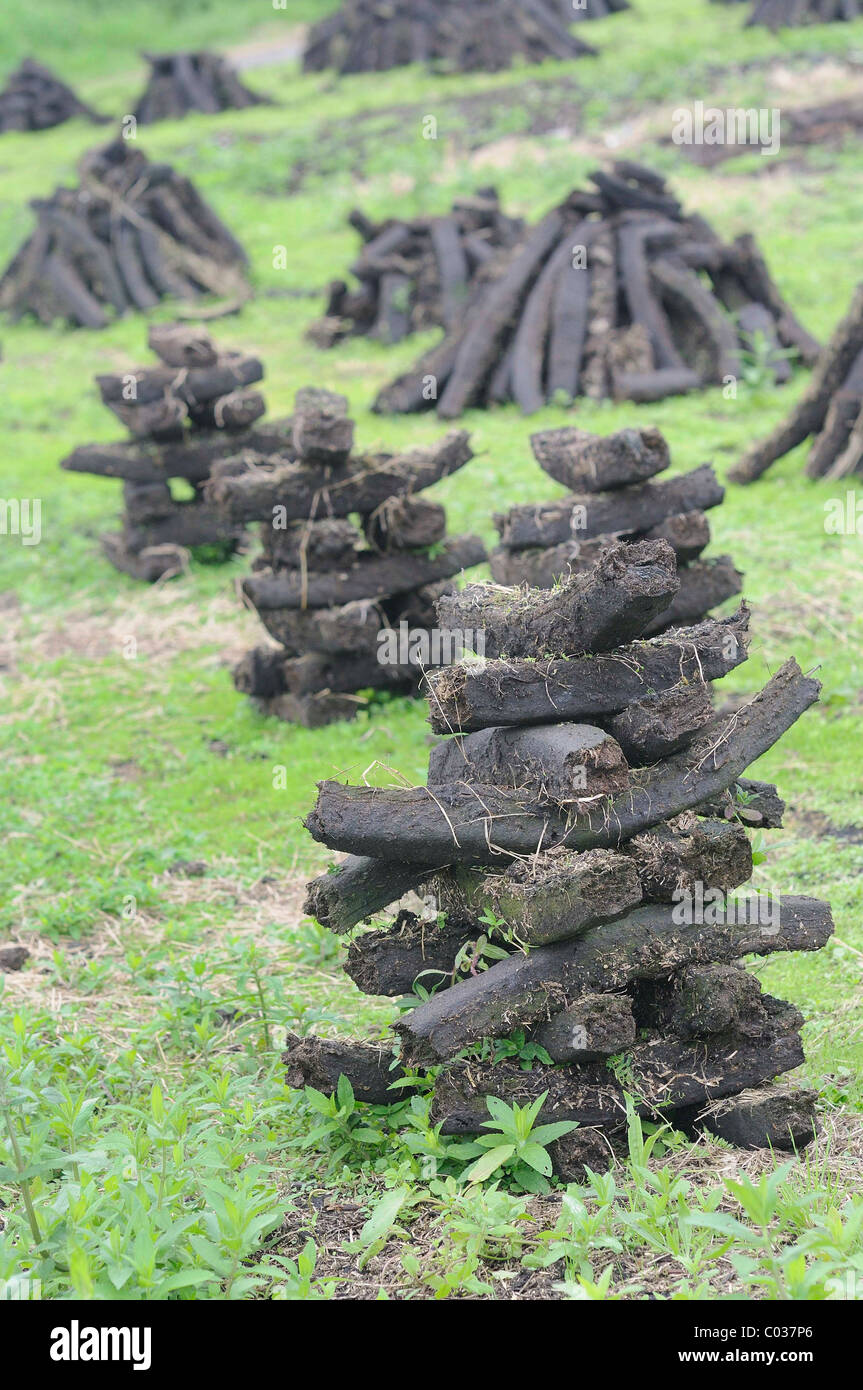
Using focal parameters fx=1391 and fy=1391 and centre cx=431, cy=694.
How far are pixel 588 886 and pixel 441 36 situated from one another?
109 feet

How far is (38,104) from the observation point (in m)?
35.1

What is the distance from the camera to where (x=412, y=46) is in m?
33.9

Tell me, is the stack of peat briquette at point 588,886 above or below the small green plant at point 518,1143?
above

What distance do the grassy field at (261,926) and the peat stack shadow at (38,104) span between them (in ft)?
57.0

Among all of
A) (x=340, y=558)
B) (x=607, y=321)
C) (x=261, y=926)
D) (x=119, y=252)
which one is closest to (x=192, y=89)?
(x=119, y=252)

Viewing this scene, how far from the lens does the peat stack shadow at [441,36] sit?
3148 cm

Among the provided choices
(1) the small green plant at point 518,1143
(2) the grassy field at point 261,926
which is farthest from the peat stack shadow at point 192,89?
(1) the small green plant at point 518,1143

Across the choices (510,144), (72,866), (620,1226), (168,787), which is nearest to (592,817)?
(620,1226)

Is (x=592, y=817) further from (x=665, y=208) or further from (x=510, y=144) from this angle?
(x=510, y=144)

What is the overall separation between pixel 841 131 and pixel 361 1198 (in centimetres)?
2245

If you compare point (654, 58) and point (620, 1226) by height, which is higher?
point (654, 58)

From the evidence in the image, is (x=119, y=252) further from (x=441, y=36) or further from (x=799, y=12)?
(x=799, y=12)

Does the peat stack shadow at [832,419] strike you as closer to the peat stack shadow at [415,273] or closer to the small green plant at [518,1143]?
the peat stack shadow at [415,273]

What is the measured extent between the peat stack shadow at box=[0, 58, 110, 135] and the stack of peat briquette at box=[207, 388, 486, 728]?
2942 centimetres
